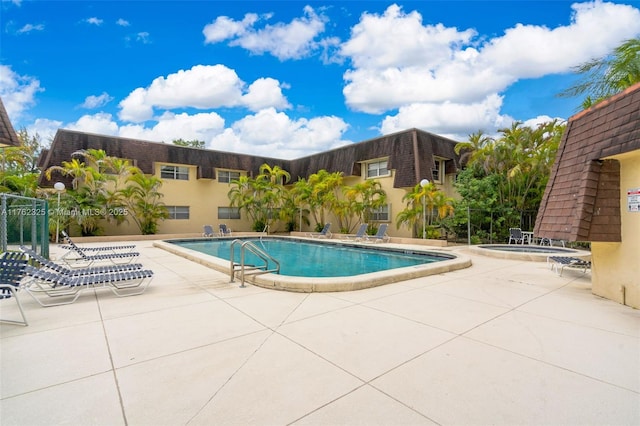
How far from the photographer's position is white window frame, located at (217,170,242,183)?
80.0 ft

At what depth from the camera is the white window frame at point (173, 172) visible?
2192cm

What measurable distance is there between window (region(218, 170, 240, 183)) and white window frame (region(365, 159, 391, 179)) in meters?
10.6

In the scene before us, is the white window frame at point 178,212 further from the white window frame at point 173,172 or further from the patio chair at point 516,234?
the patio chair at point 516,234

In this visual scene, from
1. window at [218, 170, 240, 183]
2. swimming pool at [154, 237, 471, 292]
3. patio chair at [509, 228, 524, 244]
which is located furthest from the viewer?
window at [218, 170, 240, 183]

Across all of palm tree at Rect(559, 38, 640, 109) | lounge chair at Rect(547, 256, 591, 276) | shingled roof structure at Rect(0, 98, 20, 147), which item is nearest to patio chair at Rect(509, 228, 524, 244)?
palm tree at Rect(559, 38, 640, 109)

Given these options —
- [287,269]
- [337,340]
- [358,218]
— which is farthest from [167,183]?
Result: [337,340]

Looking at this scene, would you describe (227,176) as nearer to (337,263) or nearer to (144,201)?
(144,201)

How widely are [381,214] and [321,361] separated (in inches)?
698

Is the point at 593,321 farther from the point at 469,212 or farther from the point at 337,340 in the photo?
the point at 469,212

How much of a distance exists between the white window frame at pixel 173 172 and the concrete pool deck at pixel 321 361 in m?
18.1

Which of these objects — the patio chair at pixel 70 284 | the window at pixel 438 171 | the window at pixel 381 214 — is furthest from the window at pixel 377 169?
the patio chair at pixel 70 284

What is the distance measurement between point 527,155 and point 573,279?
34.7 ft

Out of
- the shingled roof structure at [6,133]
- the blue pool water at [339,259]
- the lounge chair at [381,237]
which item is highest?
the shingled roof structure at [6,133]

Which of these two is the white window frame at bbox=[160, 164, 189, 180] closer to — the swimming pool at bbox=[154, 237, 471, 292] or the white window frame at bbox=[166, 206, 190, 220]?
the white window frame at bbox=[166, 206, 190, 220]
